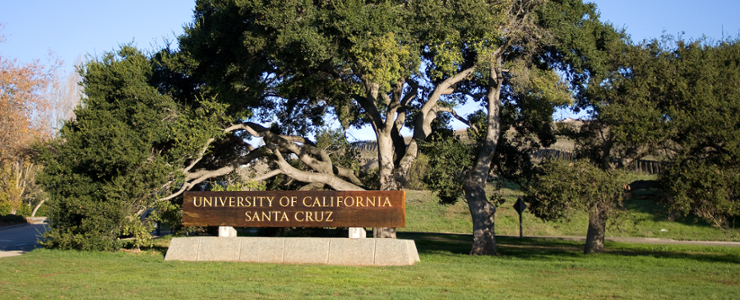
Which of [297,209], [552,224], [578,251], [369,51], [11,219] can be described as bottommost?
[578,251]

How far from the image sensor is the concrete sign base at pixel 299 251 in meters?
14.1

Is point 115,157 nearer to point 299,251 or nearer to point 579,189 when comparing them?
point 299,251

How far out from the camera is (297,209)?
49.3 feet

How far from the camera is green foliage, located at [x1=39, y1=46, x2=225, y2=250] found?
17016 mm

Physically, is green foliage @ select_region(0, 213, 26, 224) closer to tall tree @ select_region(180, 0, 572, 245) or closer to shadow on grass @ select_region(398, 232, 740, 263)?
tall tree @ select_region(180, 0, 572, 245)

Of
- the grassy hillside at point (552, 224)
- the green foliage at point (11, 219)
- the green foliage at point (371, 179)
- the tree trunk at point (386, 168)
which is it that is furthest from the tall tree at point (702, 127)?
the green foliage at point (11, 219)

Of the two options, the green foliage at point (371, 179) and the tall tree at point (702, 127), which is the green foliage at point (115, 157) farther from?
the tall tree at point (702, 127)

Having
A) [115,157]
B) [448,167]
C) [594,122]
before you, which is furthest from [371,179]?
[115,157]

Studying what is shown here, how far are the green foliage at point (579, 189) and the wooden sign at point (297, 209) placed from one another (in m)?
4.07

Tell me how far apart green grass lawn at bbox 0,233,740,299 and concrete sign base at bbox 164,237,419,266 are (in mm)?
560

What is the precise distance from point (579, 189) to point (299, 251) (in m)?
7.17

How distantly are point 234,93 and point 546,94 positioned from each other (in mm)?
9743

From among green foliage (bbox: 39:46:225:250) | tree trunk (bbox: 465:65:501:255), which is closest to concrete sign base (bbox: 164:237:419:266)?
green foliage (bbox: 39:46:225:250)

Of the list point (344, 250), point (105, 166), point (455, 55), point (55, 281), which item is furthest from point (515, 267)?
point (105, 166)
